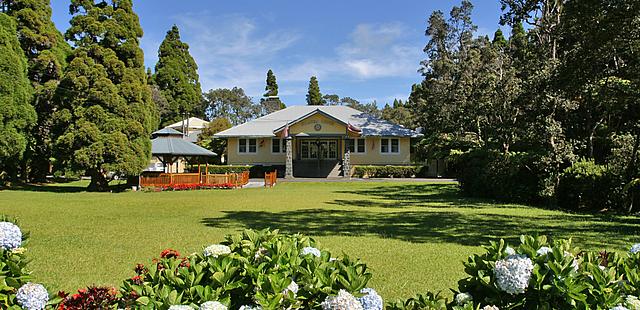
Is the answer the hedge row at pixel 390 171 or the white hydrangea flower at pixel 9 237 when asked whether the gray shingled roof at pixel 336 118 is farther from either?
the white hydrangea flower at pixel 9 237

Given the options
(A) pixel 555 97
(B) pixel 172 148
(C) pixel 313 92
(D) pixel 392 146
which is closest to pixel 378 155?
(D) pixel 392 146

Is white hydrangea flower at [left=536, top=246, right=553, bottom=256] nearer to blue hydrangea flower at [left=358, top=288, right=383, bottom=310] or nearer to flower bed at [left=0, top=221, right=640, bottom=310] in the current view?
flower bed at [left=0, top=221, right=640, bottom=310]

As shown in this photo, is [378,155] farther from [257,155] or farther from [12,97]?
[12,97]

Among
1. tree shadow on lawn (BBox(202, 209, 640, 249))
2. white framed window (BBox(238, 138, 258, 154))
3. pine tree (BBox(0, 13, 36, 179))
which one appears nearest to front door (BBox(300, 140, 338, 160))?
white framed window (BBox(238, 138, 258, 154))

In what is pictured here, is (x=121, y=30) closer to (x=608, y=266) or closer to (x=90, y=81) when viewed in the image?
(x=90, y=81)

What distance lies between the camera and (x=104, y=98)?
2300 cm

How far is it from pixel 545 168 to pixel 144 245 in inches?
511

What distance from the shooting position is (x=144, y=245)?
812cm

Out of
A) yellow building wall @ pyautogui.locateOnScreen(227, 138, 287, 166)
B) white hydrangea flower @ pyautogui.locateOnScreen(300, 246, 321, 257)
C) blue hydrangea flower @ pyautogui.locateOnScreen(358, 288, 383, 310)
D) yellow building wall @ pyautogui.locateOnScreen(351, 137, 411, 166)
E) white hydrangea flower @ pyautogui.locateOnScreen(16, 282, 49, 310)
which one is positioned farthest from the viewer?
yellow building wall @ pyautogui.locateOnScreen(227, 138, 287, 166)

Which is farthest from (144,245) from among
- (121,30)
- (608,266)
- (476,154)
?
(121,30)

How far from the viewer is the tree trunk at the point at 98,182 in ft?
77.0

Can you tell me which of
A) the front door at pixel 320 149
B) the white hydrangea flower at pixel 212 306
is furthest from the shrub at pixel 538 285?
the front door at pixel 320 149

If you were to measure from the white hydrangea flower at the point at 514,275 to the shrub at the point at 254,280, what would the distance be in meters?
0.69

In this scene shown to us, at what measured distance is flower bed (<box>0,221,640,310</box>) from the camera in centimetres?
228
